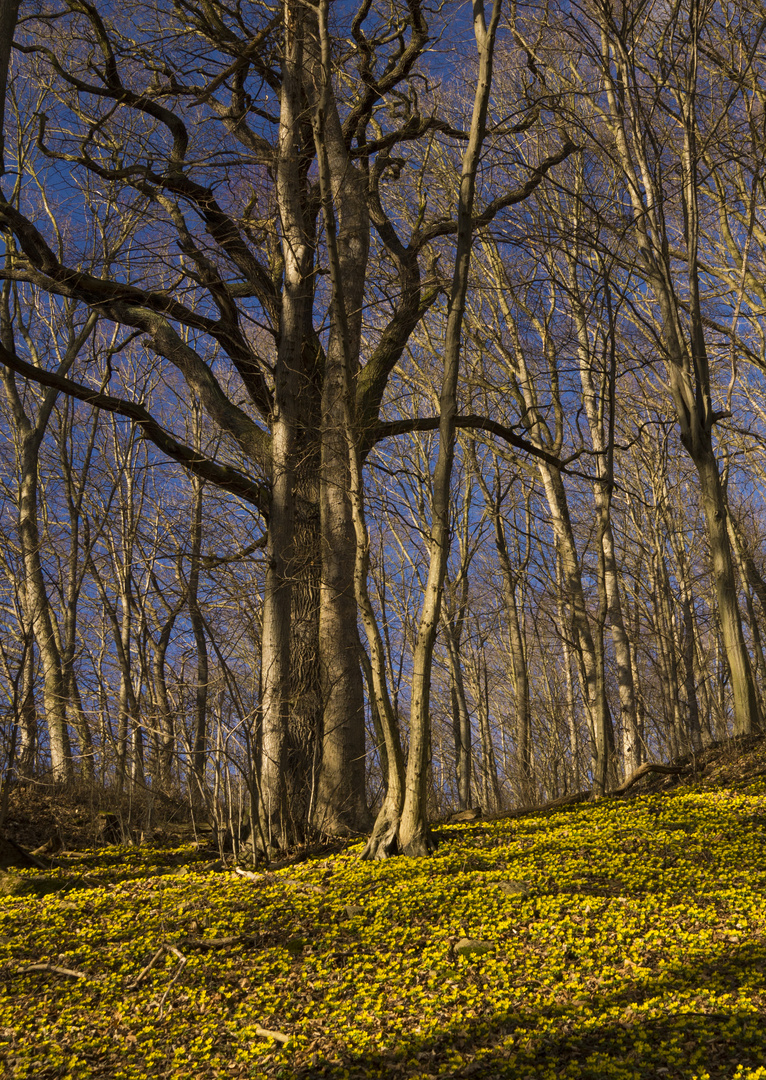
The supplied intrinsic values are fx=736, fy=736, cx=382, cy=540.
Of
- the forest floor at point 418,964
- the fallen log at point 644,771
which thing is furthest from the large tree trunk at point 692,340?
the forest floor at point 418,964

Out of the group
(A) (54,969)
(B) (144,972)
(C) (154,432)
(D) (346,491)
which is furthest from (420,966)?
(C) (154,432)

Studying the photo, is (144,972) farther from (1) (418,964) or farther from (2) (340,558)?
(2) (340,558)

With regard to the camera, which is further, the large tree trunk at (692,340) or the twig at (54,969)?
the large tree trunk at (692,340)

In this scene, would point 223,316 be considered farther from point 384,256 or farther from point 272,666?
point 272,666

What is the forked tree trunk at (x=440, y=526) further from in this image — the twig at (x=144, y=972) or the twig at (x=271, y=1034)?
the twig at (x=271, y=1034)

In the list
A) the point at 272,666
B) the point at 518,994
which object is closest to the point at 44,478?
the point at 272,666

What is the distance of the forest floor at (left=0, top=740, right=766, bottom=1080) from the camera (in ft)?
8.74

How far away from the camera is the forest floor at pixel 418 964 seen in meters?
2.66

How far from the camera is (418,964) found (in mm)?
3400

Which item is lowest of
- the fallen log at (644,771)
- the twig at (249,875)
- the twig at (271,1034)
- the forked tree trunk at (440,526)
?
the twig at (271,1034)

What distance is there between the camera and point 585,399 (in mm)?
11344

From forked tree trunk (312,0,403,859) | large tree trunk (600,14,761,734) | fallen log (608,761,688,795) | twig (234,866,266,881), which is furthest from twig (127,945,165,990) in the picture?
large tree trunk (600,14,761,734)

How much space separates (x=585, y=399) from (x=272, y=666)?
748 cm

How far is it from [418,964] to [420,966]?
33 mm
